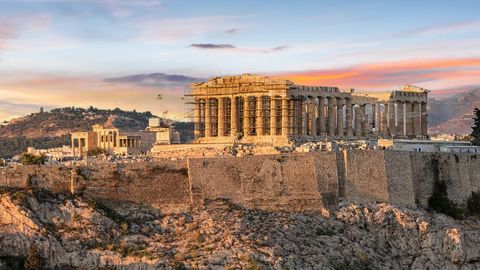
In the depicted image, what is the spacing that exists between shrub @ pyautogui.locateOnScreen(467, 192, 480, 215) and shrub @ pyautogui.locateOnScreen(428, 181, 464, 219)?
1.40 m

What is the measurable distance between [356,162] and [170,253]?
17.2m

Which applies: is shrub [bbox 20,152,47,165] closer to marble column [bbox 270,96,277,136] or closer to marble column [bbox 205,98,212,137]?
marble column [bbox 205,98,212,137]

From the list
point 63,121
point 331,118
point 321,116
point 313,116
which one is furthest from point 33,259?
point 63,121

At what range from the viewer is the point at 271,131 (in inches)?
3206

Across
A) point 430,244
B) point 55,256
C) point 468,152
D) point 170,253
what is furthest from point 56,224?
point 468,152

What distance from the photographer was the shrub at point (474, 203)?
7356 centimetres

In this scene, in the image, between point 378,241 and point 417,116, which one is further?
point 417,116

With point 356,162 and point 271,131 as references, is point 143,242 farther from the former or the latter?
point 271,131

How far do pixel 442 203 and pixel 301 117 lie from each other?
1574cm

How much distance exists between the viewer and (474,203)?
7438 cm

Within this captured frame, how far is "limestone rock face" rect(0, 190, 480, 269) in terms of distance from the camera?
53656mm

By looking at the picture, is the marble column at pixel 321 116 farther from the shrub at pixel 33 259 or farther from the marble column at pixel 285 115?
the shrub at pixel 33 259

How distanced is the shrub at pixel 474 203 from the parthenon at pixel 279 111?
1262 cm

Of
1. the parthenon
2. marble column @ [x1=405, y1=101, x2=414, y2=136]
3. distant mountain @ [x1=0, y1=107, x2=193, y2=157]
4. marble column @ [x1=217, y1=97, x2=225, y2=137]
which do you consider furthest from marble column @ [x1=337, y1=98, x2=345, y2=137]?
distant mountain @ [x1=0, y1=107, x2=193, y2=157]
